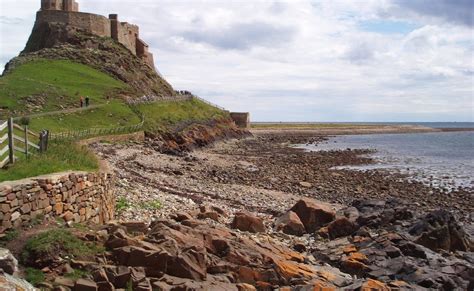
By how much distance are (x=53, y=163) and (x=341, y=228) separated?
10953 mm

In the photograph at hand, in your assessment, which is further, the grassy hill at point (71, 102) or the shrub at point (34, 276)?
the grassy hill at point (71, 102)

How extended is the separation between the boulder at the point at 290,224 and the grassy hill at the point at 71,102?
8.15 metres

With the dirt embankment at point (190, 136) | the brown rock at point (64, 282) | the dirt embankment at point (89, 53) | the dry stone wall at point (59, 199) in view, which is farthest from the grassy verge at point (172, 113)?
the brown rock at point (64, 282)

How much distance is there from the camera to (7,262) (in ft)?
33.3

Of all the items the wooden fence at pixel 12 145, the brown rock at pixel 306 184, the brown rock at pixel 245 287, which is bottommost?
the brown rock at pixel 306 184

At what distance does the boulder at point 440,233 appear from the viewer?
1950 cm

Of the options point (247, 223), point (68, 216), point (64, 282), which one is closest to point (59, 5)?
point (247, 223)

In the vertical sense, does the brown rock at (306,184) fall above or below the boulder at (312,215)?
below

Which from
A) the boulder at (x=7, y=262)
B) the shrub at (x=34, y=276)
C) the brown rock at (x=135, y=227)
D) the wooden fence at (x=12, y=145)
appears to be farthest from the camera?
the wooden fence at (x=12, y=145)

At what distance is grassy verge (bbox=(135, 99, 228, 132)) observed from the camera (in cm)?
5725

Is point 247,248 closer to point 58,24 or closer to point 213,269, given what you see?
point 213,269

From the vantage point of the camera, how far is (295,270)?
45.9 feet

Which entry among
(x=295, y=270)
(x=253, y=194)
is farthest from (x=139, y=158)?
(x=295, y=270)

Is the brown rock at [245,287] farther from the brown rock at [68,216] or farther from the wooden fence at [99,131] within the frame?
the wooden fence at [99,131]
